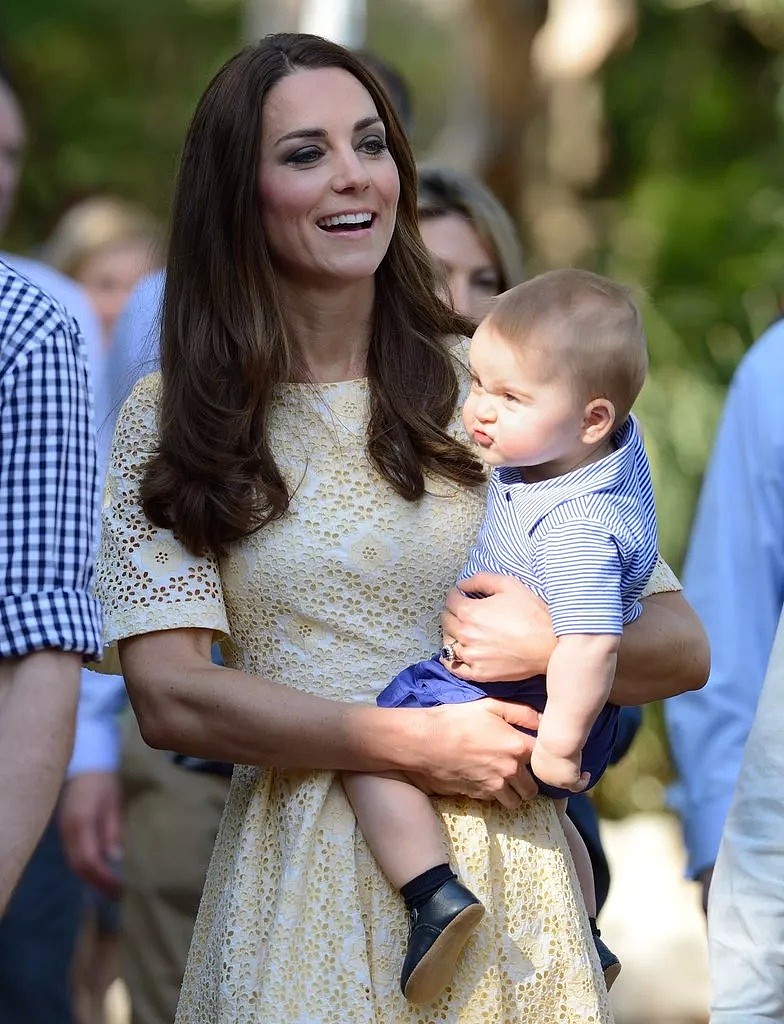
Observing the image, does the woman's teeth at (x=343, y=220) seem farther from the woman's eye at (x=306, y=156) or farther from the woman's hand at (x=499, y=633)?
the woman's hand at (x=499, y=633)

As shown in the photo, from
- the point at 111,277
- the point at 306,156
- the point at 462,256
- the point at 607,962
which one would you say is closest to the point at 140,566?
the point at 306,156

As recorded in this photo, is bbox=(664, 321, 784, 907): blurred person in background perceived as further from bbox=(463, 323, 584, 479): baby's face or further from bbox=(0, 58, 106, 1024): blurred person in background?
bbox=(0, 58, 106, 1024): blurred person in background

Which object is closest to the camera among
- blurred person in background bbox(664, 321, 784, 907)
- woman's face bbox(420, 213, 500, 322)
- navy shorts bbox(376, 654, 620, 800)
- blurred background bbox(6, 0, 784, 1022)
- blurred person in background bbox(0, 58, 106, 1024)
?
navy shorts bbox(376, 654, 620, 800)

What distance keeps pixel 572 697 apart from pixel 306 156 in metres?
1.06

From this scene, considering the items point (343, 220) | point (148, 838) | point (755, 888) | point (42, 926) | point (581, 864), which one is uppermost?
point (343, 220)

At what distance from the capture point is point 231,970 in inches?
109

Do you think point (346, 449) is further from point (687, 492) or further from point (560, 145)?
point (560, 145)

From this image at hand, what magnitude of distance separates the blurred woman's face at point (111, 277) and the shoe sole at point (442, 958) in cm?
471

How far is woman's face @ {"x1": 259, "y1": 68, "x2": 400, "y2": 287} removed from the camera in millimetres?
2969

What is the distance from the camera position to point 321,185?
296cm

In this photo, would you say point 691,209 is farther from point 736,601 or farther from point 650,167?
point 736,601

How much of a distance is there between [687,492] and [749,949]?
5.76 metres

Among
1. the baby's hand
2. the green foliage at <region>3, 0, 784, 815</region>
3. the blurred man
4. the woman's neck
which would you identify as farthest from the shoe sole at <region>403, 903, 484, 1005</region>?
the green foliage at <region>3, 0, 784, 815</region>

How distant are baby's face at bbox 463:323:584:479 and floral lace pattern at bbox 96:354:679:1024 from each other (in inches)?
12.5
